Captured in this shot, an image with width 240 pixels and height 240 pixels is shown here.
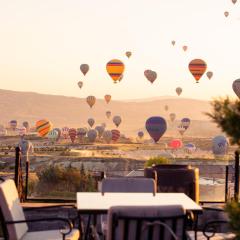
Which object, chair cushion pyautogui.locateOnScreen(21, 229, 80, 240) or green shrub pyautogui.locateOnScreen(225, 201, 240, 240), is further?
chair cushion pyautogui.locateOnScreen(21, 229, 80, 240)

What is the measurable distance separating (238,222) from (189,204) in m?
2.51

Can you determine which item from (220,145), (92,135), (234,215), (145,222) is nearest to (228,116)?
(234,215)

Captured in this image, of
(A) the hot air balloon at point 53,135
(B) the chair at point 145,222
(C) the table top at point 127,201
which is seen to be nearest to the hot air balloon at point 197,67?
(C) the table top at point 127,201

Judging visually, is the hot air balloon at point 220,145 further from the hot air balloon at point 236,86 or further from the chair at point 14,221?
the chair at point 14,221

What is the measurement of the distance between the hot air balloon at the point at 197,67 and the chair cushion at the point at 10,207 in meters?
56.1

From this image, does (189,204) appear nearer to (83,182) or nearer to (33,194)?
(83,182)

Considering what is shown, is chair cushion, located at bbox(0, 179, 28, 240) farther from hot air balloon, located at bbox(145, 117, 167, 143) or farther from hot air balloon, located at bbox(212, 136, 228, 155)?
hot air balloon, located at bbox(212, 136, 228, 155)

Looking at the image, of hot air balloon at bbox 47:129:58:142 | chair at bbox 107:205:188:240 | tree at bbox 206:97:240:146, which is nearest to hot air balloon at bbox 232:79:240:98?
chair at bbox 107:205:188:240

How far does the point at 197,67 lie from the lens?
63.2m

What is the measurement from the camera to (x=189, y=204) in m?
6.60

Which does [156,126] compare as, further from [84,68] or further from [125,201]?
[125,201]

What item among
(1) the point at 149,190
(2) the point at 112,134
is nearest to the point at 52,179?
(1) the point at 149,190

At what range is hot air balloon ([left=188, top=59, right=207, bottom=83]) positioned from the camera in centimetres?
6278

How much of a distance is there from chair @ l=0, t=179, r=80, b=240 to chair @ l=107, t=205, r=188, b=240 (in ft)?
4.15
